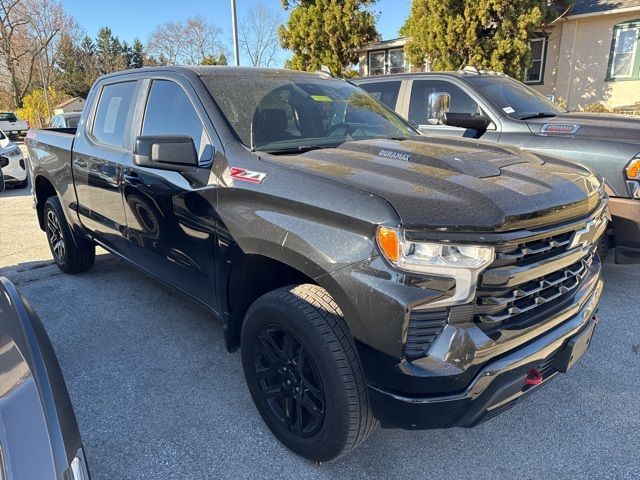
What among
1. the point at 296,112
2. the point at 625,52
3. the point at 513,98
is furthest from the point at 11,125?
the point at 296,112

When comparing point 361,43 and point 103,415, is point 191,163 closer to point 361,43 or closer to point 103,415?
point 103,415

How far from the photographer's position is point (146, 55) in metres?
49.7

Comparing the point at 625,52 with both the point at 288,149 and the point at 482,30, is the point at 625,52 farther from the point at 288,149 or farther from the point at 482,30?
the point at 288,149

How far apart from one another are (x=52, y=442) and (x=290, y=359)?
1.13m

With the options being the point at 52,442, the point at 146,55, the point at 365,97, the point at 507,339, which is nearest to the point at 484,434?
the point at 507,339

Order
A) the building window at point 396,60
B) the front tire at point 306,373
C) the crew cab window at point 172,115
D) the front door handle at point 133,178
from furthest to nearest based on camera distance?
the building window at point 396,60
the front door handle at point 133,178
the crew cab window at point 172,115
the front tire at point 306,373

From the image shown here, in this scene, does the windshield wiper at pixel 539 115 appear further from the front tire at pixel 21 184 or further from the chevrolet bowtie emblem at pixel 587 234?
the front tire at pixel 21 184

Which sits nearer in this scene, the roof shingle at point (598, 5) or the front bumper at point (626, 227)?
the front bumper at point (626, 227)

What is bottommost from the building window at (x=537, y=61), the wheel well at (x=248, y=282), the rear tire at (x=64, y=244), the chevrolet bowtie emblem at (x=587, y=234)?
the rear tire at (x=64, y=244)

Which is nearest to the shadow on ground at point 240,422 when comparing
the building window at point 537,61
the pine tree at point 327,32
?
the building window at point 537,61

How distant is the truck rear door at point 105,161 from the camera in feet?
11.3

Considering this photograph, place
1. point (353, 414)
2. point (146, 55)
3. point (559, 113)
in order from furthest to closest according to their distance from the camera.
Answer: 1. point (146, 55)
2. point (559, 113)
3. point (353, 414)

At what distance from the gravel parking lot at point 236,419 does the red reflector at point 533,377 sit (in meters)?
0.52

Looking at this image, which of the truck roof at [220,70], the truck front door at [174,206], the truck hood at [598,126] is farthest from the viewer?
the truck hood at [598,126]
